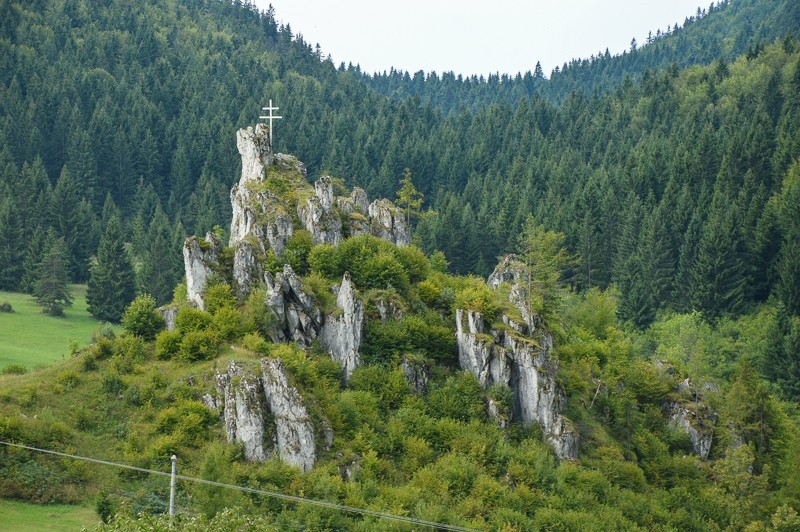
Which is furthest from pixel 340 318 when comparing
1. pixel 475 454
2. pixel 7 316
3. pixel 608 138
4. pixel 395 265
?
pixel 608 138

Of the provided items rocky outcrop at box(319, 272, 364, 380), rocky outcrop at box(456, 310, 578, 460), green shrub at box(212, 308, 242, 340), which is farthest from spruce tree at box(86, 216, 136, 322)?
rocky outcrop at box(456, 310, 578, 460)

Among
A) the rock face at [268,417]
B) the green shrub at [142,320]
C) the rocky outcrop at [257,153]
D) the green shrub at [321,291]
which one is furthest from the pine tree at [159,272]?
the rock face at [268,417]

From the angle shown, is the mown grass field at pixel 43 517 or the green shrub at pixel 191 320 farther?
the green shrub at pixel 191 320

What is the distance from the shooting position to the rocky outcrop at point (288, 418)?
4447cm

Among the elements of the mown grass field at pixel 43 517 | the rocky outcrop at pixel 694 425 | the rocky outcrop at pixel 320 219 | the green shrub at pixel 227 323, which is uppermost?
the rocky outcrop at pixel 320 219

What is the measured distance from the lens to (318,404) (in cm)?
4681

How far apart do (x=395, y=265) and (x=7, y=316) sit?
186 feet

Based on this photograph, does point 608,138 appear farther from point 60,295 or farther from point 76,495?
point 76,495

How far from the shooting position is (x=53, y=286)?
100188 mm

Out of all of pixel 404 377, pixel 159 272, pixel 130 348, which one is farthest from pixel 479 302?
pixel 159 272

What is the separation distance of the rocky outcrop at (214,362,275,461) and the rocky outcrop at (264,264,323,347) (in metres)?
6.05

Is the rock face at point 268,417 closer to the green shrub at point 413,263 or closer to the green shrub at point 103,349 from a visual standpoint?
the green shrub at point 103,349

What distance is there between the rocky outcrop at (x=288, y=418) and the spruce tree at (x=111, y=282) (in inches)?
2416

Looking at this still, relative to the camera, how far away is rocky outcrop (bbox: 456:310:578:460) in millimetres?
51969
